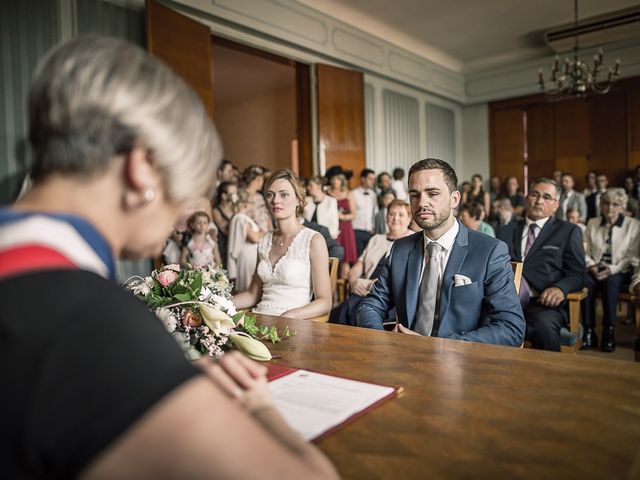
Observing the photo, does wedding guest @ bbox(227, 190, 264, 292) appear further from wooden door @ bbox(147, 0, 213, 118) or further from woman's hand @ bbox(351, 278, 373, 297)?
woman's hand @ bbox(351, 278, 373, 297)

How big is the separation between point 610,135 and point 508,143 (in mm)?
1931

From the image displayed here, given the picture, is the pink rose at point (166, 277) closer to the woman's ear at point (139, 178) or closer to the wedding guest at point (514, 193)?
the woman's ear at point (139, 178)

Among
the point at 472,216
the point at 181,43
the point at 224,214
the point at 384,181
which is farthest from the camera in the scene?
the point at 384,181

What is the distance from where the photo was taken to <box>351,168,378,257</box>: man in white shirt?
7566mm

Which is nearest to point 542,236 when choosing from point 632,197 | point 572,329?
point 572,329

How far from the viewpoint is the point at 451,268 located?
7.22 feet

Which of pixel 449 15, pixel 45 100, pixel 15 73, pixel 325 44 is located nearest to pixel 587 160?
pixel 449 15

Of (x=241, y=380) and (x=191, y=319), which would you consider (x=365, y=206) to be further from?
(x=241, y=380)

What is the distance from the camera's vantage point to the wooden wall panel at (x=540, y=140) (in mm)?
10320

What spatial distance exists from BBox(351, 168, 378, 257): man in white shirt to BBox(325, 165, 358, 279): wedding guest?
2.14 ft

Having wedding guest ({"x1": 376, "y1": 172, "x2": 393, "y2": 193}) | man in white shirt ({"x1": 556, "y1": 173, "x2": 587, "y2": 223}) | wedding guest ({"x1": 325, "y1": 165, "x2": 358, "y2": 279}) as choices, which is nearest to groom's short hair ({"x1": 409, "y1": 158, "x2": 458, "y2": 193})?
wedding guest ({"x1": 325, "y1": 165, "x2": 358, "y2": 279})

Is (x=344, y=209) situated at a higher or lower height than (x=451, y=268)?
higher

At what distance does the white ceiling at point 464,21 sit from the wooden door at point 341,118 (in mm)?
923

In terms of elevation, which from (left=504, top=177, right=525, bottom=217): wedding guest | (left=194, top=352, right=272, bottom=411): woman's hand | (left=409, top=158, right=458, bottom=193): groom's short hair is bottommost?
(left=194, top=352, right=272, bottom=411): woman's hand
